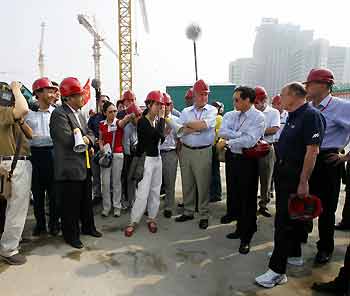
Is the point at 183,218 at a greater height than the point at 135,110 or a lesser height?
lesser

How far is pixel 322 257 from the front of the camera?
310cm

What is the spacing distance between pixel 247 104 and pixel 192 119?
92cm

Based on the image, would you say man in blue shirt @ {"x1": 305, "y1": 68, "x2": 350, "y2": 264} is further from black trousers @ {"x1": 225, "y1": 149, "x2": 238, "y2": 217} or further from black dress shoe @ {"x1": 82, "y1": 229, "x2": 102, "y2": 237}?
black dress shoe @ {"x1": 82, "y1": 229, "x2": 102, "y2": 237}

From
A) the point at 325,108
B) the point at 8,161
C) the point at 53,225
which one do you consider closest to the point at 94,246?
the point at 53,225

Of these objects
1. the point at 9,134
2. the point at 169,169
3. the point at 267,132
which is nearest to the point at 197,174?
the point at 169,169

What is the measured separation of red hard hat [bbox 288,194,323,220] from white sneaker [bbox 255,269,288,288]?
575 millimetres

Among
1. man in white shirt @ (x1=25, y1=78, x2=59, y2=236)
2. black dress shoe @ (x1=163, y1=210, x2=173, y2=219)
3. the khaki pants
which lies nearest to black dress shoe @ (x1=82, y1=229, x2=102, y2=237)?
man in white shirt @ (x1=25, y1=78, x2=59, y2=236)

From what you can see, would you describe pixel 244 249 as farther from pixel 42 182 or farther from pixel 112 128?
pixel 42 182

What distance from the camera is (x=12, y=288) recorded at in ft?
8.55

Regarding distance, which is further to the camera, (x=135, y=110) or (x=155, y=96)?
(x=135, y=110)

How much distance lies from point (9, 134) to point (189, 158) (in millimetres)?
2195

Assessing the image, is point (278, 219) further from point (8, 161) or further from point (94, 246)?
point (8, 161)

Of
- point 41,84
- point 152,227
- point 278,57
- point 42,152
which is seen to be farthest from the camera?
point 278,57

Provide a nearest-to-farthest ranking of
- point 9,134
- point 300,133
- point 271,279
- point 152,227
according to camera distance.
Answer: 1. point 300,133
2. point 271,279
3. point 9,134
4. point 152,227
